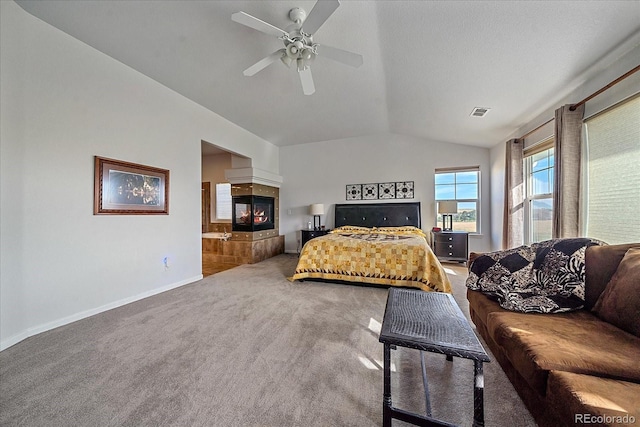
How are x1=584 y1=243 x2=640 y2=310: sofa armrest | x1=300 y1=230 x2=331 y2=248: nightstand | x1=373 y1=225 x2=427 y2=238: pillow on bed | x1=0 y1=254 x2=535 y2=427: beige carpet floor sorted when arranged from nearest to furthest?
x1=0 y1=254 x2=535 y2=427: beige carpet floor, x1=584 y1=243 x2=640 y2=310: sofa armrest, x1=373 y1=225 x2=427 y2=238: pillow on bed, x1=300 y1=230 x2=331 y2=248: nightstand

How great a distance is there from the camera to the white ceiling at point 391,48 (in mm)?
1869

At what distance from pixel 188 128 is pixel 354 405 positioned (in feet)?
13.4

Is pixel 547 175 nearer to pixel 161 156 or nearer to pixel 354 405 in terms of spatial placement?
pixel 354 405

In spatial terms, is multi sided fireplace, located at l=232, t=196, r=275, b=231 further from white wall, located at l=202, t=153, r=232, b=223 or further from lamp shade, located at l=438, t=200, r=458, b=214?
lamp shade, located at l=438, t=200, r=458, b=214

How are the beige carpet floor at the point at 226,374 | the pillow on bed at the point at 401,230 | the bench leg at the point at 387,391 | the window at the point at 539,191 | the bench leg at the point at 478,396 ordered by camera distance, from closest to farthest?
the bench leg at the point at 478,396, the bench leg at the point at 387,391, the beige carpet floor at the point at 226,374, the window at the point at 539,191, the pillow on bed at the point at 401,230

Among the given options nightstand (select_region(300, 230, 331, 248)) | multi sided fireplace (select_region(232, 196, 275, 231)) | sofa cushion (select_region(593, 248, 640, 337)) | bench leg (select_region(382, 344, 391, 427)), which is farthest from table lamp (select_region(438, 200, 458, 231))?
bench leg (select_region(382, 344, 391, 427))

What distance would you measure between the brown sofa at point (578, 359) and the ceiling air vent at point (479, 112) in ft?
7.93

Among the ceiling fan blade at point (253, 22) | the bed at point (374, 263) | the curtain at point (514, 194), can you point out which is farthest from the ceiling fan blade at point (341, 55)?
the curtain at point (514, 194)

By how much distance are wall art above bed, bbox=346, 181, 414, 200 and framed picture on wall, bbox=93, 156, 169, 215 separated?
3916 mm

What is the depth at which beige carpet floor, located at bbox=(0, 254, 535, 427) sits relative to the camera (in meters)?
1.28

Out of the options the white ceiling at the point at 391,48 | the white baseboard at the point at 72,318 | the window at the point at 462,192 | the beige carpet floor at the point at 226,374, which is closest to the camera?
the beige carpet floor at the point at 226,374

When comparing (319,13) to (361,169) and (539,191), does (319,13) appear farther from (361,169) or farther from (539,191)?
(361,169)

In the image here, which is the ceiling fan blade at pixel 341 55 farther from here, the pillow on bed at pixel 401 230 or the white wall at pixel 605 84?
the pillow on bed at pixel 401 230

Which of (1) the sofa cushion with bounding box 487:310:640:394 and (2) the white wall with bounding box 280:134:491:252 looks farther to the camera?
(2) the white wall with bounding box 280:134:491:252
